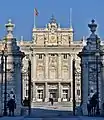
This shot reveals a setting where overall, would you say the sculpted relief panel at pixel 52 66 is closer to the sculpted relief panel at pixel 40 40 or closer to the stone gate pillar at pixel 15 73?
the sculpted relief panel at pixel 40 40

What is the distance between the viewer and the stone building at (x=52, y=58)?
7912cm

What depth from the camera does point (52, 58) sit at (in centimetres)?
8119

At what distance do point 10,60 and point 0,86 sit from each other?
1.81 metres

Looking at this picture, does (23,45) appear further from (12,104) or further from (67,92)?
(12,104)

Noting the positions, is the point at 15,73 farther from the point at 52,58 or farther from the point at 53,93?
the point at 52,58

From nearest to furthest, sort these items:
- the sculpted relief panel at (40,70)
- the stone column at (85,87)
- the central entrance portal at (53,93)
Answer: the stone column at (85,87) < the central entrance portal at (53,93) < the sculpted relief panel at (40,70)

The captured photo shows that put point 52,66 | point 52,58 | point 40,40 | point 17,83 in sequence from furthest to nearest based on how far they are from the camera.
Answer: point 52,66
point 52,58
point 40,40
point 17,83

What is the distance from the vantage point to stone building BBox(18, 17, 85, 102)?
79125mm

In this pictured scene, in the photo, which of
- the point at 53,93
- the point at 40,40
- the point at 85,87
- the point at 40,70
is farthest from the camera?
the point at 40,70

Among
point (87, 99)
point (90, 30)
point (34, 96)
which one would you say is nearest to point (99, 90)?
point (87, 99)

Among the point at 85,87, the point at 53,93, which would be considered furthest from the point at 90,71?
the point at 53,93

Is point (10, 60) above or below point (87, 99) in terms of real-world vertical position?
above

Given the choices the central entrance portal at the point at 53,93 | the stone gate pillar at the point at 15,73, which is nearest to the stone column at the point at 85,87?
the stone gate pillar at the point at 15,73

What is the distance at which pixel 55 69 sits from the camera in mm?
81125
